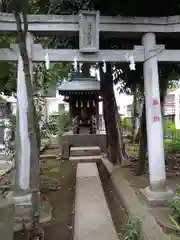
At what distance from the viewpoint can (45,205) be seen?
579 cm

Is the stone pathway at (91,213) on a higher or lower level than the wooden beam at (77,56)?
lower

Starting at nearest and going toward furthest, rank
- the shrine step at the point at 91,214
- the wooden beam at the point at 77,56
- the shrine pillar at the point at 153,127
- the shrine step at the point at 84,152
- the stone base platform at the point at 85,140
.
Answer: the shrine step at the point at 91,214, the shrine pillar at the point at 153,127, the wooden beam at the point at 77,56, the shrine step at the point at 84,152, the stone base platform at the point at 85,140

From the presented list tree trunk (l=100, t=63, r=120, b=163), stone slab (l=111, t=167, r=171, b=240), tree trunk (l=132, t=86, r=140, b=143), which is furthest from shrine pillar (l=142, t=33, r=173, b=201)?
tree trunk (l=132, t=86, r=140, b=143)

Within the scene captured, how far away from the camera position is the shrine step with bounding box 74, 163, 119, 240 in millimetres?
3806

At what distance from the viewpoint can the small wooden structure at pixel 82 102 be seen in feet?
48.1

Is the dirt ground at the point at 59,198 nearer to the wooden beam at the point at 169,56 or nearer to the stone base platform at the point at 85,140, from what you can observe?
the stone base platform at the point at 85,140

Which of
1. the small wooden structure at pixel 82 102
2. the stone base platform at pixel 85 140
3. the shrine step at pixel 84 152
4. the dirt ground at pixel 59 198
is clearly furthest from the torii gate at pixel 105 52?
the small wooden structure at pixel 82 102

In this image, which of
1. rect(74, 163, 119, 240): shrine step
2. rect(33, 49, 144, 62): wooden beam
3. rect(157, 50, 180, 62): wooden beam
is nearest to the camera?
rect(74, 163, 119, 240): shrine step

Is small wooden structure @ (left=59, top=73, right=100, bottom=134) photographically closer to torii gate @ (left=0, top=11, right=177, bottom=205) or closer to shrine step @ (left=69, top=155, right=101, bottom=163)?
shrine step @ (left=69, top=155, right=101, bottom=163)

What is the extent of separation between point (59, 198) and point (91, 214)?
2.19m

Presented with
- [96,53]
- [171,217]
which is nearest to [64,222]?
[171,217]

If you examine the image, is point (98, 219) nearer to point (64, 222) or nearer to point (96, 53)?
point (64, 222)

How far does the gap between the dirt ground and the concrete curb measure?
106 centimetres

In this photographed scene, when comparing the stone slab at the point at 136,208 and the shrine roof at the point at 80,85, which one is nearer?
the stone slab at the point at 136,208
